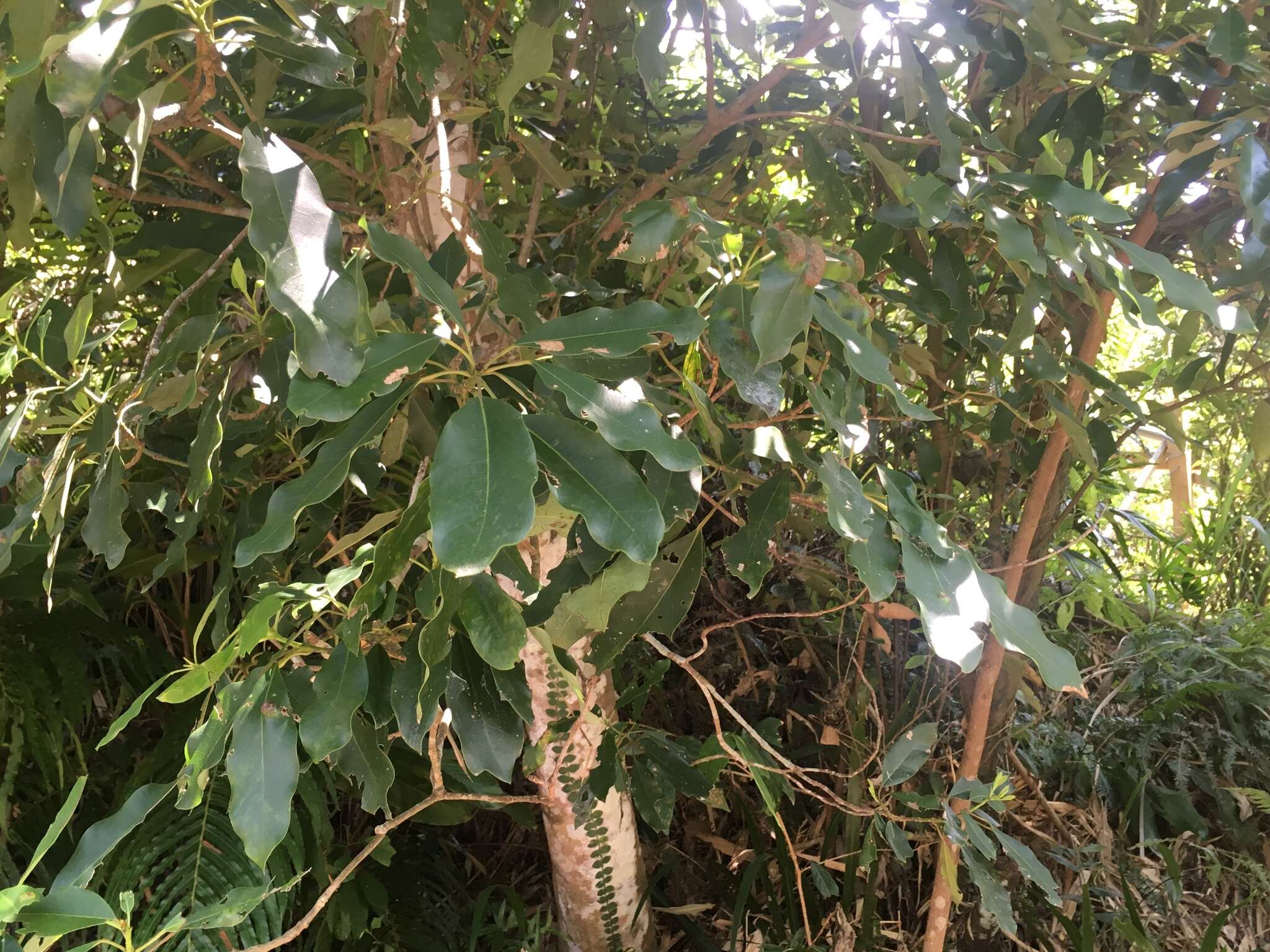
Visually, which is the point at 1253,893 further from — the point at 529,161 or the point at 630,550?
the point at 529,161

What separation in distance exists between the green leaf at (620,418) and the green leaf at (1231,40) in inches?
25.4

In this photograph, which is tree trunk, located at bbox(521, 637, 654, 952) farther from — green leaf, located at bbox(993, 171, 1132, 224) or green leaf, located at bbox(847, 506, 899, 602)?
green leaf, located at bbox(993, 171, 1132, 224)

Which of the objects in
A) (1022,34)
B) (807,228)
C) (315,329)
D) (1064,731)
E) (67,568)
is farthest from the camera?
(1064,731)

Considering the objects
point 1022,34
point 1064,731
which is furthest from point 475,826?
point 1022,34

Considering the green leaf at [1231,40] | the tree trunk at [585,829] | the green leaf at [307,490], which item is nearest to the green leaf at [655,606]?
the tree trunk at [585,829]

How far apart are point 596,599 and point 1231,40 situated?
749 millimetres

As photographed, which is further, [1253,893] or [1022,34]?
[1253,893]

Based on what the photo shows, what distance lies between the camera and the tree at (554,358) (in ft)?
1.61

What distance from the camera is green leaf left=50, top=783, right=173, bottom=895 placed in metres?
0.56

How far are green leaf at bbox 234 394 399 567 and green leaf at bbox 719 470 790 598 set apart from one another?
1.11 ft

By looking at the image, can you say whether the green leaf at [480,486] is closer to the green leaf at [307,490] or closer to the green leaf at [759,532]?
the green leaf at [307,490]

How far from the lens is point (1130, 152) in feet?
3.68

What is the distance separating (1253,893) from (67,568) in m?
1.81

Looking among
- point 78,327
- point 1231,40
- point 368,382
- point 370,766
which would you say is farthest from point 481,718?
point 1231,40
